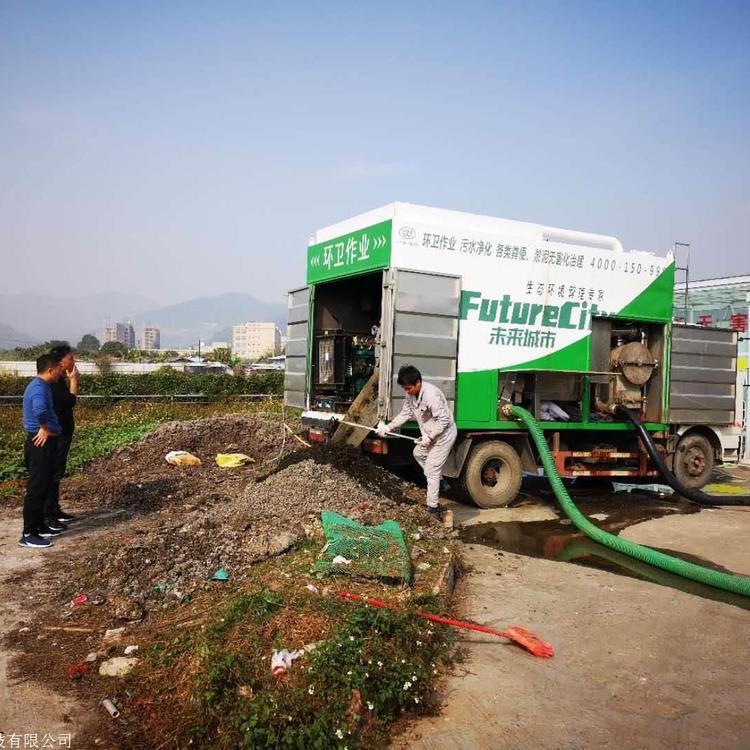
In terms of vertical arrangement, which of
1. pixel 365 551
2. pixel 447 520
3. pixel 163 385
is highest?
pixel 163 385

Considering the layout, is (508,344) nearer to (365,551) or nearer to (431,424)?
(431,424)

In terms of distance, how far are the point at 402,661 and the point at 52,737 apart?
67.6 inches

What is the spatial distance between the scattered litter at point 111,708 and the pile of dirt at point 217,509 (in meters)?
1.26

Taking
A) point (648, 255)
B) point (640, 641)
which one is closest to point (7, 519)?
point (640, 641)

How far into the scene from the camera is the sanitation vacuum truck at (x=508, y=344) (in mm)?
7930

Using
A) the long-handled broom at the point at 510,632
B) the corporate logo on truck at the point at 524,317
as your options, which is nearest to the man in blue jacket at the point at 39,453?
the long-handled broom at the point at 510,632

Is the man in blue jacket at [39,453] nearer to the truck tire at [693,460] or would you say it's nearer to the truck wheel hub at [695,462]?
the truck tire at [693,460]

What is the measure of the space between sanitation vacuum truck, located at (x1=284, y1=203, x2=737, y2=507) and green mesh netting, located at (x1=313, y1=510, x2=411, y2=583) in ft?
7.50

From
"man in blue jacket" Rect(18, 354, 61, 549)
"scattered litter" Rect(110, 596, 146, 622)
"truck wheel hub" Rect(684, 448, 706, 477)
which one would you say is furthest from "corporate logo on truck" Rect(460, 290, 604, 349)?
"scattered litter" Rect(110, 596, 146, 622)

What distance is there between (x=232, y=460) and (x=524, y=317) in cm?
530

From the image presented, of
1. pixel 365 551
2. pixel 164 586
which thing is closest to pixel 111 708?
pixel 164 586

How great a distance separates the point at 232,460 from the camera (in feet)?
36.4

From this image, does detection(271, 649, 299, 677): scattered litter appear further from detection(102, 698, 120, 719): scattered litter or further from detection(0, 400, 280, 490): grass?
detection(0, 400, 280, 490): grass

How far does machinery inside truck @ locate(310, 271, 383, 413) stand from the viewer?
9500 millimetres
